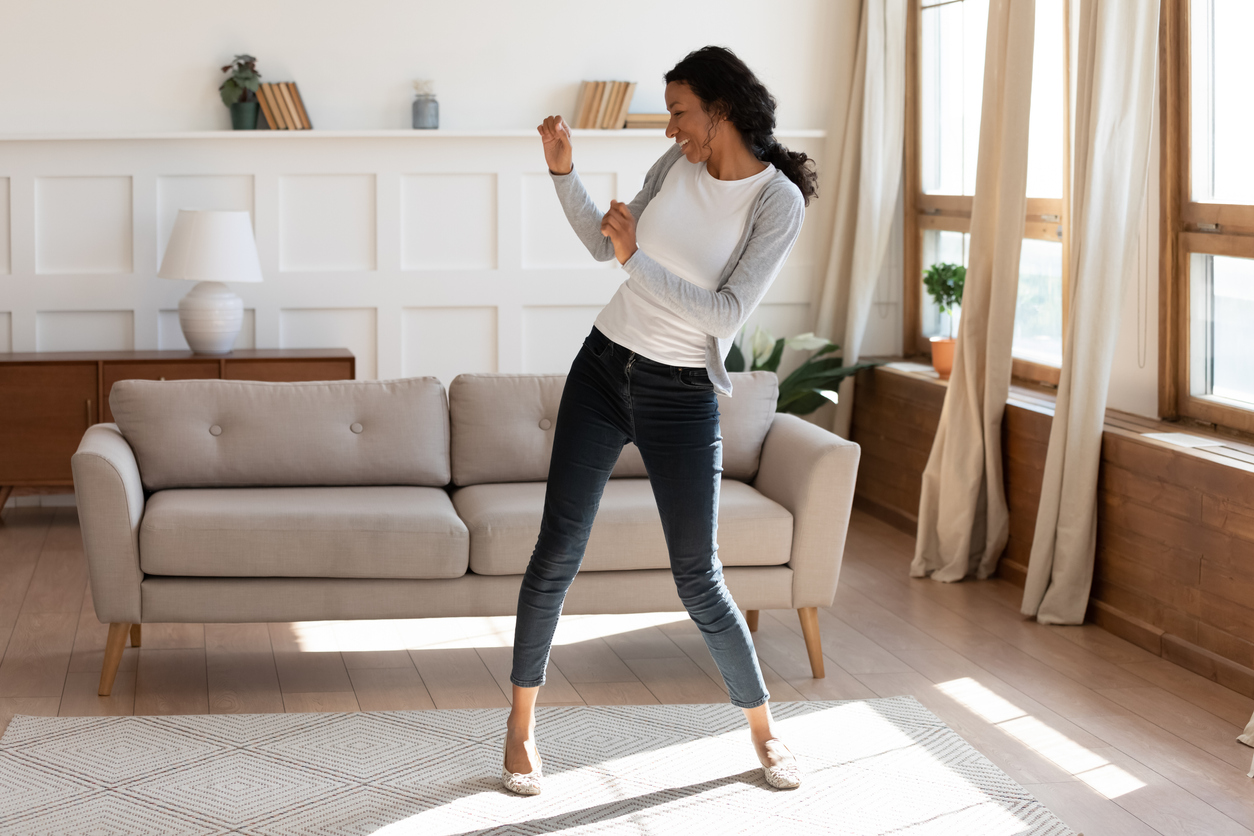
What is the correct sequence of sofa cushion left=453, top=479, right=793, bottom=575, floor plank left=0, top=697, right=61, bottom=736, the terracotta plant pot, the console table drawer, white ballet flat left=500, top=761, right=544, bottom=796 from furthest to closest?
the terracotta plant pot, the console table drawer, sofa cushion left=453, top=479, right=793, bottom=575, floor plank left=0, top=697, right=61, bottom=736, white ballet flat left=500, top=761, right=544, bottom=796

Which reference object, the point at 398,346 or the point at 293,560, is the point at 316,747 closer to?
the point at 293,560

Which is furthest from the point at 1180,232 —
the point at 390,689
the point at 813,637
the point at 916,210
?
the point at 390,689

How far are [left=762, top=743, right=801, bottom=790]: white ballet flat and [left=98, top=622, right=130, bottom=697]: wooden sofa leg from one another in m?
1.56

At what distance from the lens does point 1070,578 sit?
3.68 metres

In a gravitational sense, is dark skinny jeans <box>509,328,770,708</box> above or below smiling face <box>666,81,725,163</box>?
below

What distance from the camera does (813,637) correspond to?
3.20 meters

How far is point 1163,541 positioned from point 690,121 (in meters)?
2.00

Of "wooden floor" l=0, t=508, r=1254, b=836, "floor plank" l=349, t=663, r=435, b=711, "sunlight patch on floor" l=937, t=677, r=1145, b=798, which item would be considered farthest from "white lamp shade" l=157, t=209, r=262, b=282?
"sunlight patch on floor" l=937, t=677, r=1145, b=798

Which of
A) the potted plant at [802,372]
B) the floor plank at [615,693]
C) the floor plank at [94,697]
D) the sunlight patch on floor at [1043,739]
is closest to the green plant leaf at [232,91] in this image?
the potted plant at [802,372]

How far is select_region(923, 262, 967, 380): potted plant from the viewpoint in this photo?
182 inches

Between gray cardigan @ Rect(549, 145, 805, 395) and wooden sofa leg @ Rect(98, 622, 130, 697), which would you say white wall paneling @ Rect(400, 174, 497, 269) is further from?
gray cardigan @ Rect(549, 145, 805, 395)

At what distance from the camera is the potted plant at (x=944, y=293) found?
4.63 m

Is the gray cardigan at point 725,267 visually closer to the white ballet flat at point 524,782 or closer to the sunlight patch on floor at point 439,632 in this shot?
the white ballet flat at point 524,782

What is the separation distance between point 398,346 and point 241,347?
0.63 m
